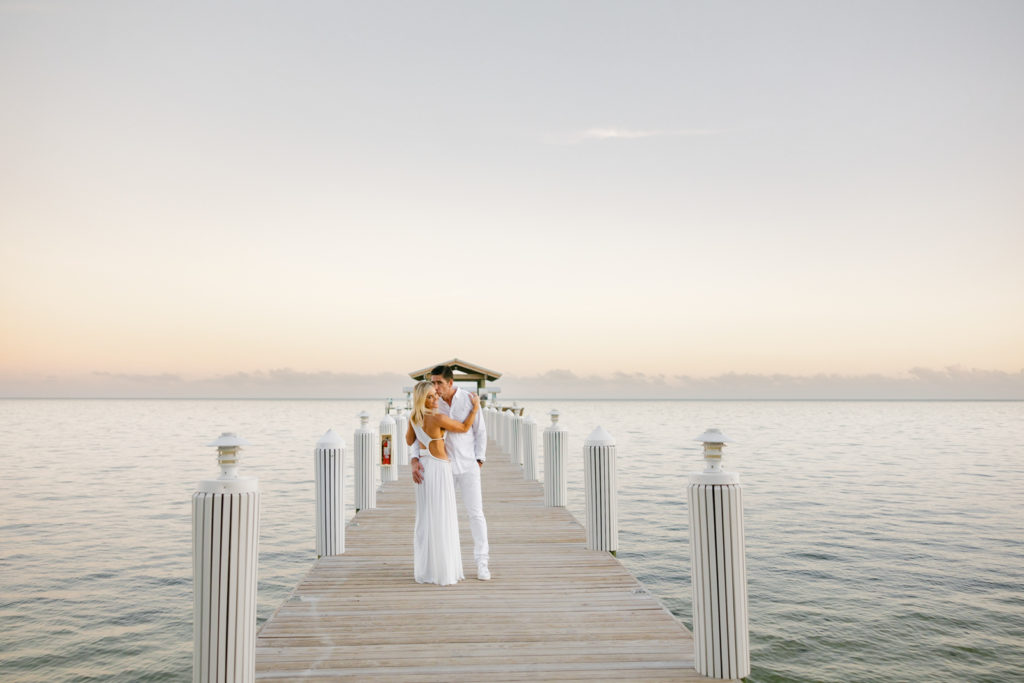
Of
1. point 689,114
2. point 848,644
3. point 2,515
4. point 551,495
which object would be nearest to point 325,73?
point 689,114

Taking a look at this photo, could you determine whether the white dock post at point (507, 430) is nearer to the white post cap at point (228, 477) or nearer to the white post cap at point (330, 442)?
the white post cap at point (330, 442)

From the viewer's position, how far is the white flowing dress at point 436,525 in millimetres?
6422

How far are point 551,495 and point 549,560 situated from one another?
380cm

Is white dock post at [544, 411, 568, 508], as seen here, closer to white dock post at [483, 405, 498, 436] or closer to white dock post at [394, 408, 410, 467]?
white dock post at [394, 408, 410, 467]

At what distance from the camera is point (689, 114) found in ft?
101

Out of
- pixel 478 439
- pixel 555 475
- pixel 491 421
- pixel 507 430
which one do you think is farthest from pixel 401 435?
pixel 478 439

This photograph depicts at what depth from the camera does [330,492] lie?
7527 millimetres

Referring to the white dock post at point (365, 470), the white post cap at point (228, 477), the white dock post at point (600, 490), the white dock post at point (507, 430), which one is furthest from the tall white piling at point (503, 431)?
the white post cap at point (228, 477)

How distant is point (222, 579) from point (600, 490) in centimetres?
457

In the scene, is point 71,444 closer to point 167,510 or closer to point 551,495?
point 167,510

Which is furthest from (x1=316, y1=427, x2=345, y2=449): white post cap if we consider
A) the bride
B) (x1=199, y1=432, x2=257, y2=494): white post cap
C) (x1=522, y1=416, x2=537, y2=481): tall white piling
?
(x1=522, y1=416, x2=537, y2=481): tall white piling

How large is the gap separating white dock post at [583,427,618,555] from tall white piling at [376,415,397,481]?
7178 millimetres

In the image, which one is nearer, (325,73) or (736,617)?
(736,617)

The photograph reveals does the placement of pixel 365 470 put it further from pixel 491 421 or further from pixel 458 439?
pixel 491 421
